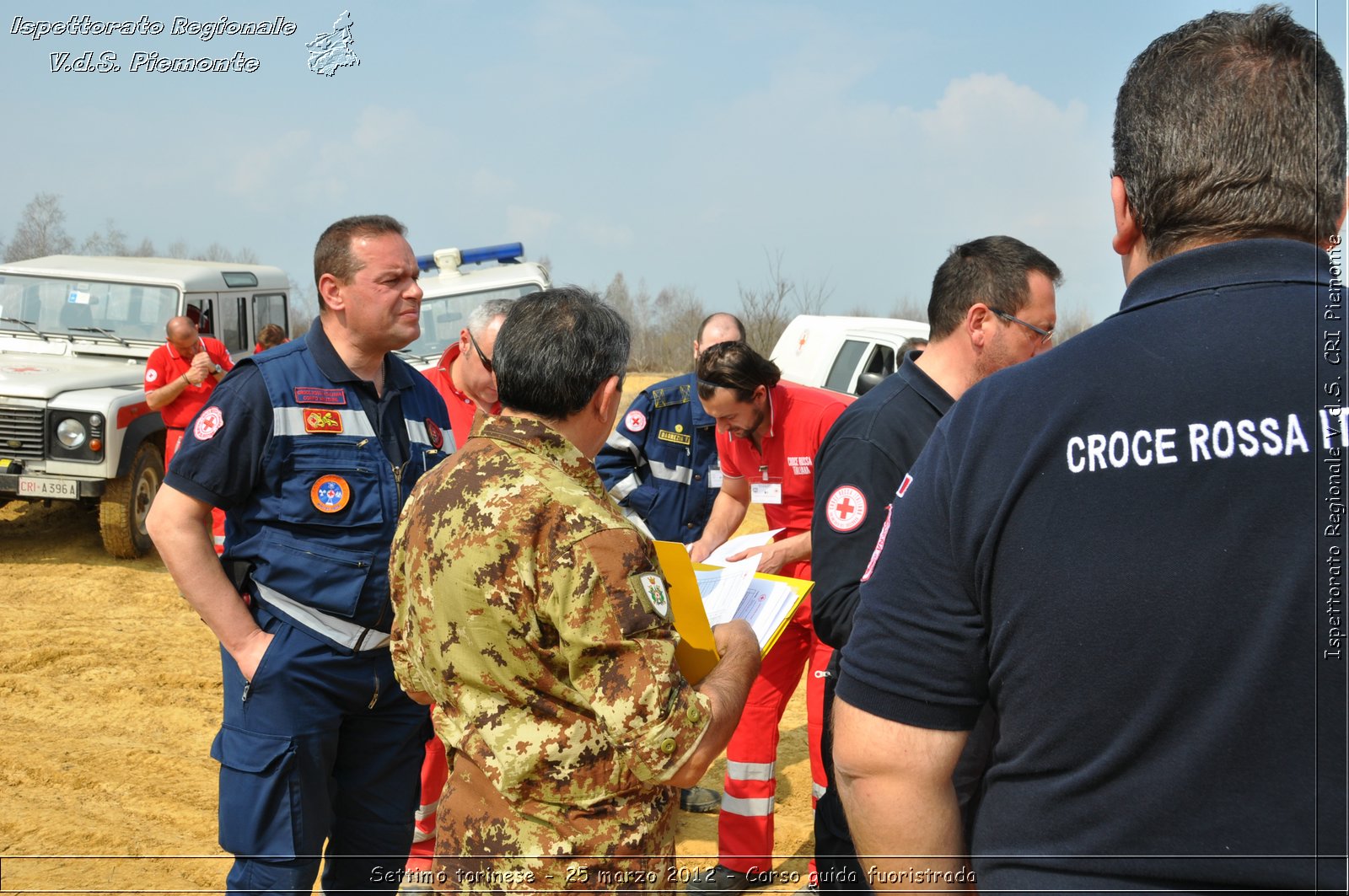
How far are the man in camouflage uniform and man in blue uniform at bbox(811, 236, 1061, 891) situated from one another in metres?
0.65

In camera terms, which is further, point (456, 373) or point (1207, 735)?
point (456, 373)

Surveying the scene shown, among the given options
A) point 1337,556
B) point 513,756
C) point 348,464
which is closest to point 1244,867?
point 1337,556

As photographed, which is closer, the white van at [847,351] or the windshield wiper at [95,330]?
the windshield wiper at [95,330]

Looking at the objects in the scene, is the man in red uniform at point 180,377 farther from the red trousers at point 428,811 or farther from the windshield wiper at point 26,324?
the red trousers at point 428,811

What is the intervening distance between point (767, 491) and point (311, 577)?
2.11m

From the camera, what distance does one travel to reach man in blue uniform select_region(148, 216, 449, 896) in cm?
287

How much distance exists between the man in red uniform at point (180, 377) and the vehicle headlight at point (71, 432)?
585mm

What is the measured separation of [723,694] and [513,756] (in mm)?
425

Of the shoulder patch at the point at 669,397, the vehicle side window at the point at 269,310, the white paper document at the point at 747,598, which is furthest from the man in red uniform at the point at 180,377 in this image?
the white paper document at the point at 747,598

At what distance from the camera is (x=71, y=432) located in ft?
29.1

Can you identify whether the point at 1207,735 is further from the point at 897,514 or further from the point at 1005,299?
the point at 1005,299

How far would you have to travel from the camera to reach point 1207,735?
1.16m

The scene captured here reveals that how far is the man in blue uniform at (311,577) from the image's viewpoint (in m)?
2.87

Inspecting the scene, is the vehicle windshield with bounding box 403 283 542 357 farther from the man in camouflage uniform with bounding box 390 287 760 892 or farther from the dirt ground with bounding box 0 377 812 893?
the man in camouflage uniform with bounding box 390 287 760 892
